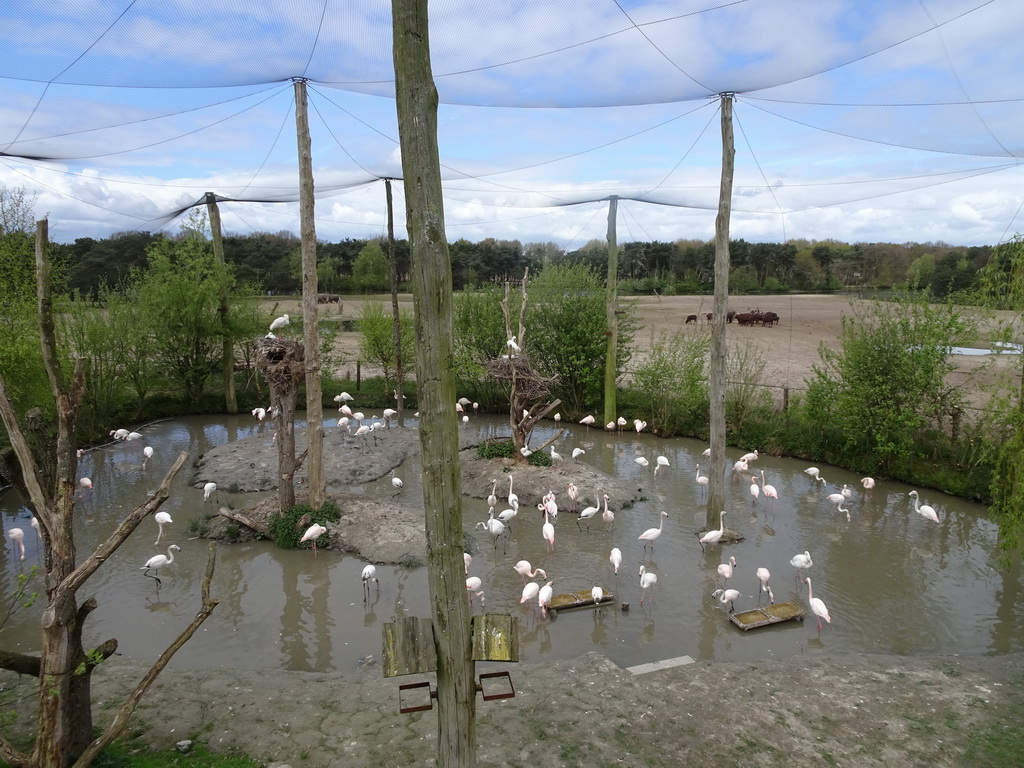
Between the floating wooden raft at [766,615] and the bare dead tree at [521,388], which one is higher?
the bare dead tree at [521,388]

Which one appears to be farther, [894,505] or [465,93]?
[894,505]

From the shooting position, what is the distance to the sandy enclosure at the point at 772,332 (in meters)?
19.9

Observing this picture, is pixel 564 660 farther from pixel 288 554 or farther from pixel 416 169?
pixel 416 169

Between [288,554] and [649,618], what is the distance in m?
5.31

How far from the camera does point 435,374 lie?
3232 mm

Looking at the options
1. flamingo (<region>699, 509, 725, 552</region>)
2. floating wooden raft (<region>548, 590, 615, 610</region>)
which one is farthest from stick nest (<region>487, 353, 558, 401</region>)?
floating wooden raft (<region>548, 590, 615, 610</region>)

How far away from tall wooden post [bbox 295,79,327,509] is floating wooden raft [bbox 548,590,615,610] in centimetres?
418

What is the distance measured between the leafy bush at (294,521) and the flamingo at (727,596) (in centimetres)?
579

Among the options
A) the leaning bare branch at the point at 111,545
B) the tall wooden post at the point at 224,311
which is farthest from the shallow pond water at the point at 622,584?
the tall wooden post at the point at 224,311

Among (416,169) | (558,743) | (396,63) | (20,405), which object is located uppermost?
(396,63)

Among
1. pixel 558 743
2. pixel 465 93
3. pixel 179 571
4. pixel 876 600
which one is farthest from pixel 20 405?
pixel 876 600

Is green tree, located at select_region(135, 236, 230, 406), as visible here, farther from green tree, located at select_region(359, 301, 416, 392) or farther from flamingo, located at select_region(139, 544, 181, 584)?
flamingo, located at select_region(139, 544, 181, 584)

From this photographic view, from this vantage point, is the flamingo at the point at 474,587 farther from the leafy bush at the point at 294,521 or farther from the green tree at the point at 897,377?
the green tree at the point at 897,377

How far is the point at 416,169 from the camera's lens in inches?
124
